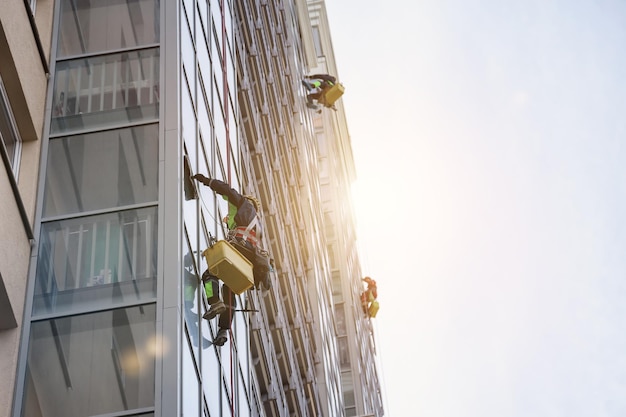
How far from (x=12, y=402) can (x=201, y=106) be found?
7114mm

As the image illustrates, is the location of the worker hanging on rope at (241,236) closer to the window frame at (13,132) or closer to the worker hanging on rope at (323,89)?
→ the window frame at (13,132)

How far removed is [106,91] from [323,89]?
115 ft

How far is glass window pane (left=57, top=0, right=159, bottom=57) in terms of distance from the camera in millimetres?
16047

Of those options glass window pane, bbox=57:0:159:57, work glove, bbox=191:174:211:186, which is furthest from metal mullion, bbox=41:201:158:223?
glass window pane, bbox=57:0:159:57

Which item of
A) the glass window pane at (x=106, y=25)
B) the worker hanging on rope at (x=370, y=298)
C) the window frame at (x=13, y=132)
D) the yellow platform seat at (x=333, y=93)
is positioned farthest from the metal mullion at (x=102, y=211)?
the worker hanging on rope at (x=370, y=298)

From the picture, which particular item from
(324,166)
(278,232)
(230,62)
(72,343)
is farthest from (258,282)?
(324,166)

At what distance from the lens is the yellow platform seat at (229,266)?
14.6 metres

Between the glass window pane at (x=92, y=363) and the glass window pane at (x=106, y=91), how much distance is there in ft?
11.0

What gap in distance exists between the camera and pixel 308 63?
196 ft

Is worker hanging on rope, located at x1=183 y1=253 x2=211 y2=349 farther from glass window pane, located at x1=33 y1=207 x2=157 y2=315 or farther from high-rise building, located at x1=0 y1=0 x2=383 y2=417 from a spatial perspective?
glass window pane, located at x1=33 y1=207 x2=157 y2=315

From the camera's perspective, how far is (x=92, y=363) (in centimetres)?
1279

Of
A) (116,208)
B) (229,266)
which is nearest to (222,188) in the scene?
(229,266)

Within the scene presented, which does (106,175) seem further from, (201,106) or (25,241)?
(201,106)

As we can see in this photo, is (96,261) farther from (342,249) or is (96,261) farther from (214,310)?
(342,249)
